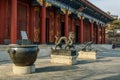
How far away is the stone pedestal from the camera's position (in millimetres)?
12991

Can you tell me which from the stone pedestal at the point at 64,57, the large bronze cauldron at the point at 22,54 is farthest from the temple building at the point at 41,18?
the large bronze cauldron at the point at 22,54

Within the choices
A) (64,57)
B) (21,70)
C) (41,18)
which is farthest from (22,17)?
(21,70)

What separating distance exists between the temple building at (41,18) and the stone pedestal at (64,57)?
4.02m

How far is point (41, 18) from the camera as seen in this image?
20.8 meters

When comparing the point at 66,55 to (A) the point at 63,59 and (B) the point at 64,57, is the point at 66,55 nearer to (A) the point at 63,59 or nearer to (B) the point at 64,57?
(B) the point at 64,57

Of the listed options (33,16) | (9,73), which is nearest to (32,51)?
(9,73)

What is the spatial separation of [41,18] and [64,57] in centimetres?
817

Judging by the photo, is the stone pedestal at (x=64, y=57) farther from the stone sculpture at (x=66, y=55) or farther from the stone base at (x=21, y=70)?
the stone base at (x=21, y=70)

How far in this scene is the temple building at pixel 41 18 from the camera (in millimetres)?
18312

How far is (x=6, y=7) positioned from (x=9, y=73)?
9596 millimetres

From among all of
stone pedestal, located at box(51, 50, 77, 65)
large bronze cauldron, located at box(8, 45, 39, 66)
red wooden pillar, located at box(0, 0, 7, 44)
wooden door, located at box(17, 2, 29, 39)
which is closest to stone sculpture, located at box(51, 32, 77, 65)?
stone pedestal, located at box(51, 50, 77, 65)

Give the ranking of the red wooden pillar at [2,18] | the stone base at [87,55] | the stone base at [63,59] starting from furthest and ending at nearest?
the red wooden pillar at [2,18], the stone base at [87,55], the stone base at [63,59]

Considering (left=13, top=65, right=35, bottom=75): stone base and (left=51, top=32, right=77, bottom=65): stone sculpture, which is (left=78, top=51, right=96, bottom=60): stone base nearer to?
(left=51, top=32, right=77, bottom=65): stone sculpture

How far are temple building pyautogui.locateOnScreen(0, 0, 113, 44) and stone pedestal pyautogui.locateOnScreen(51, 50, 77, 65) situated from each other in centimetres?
402
